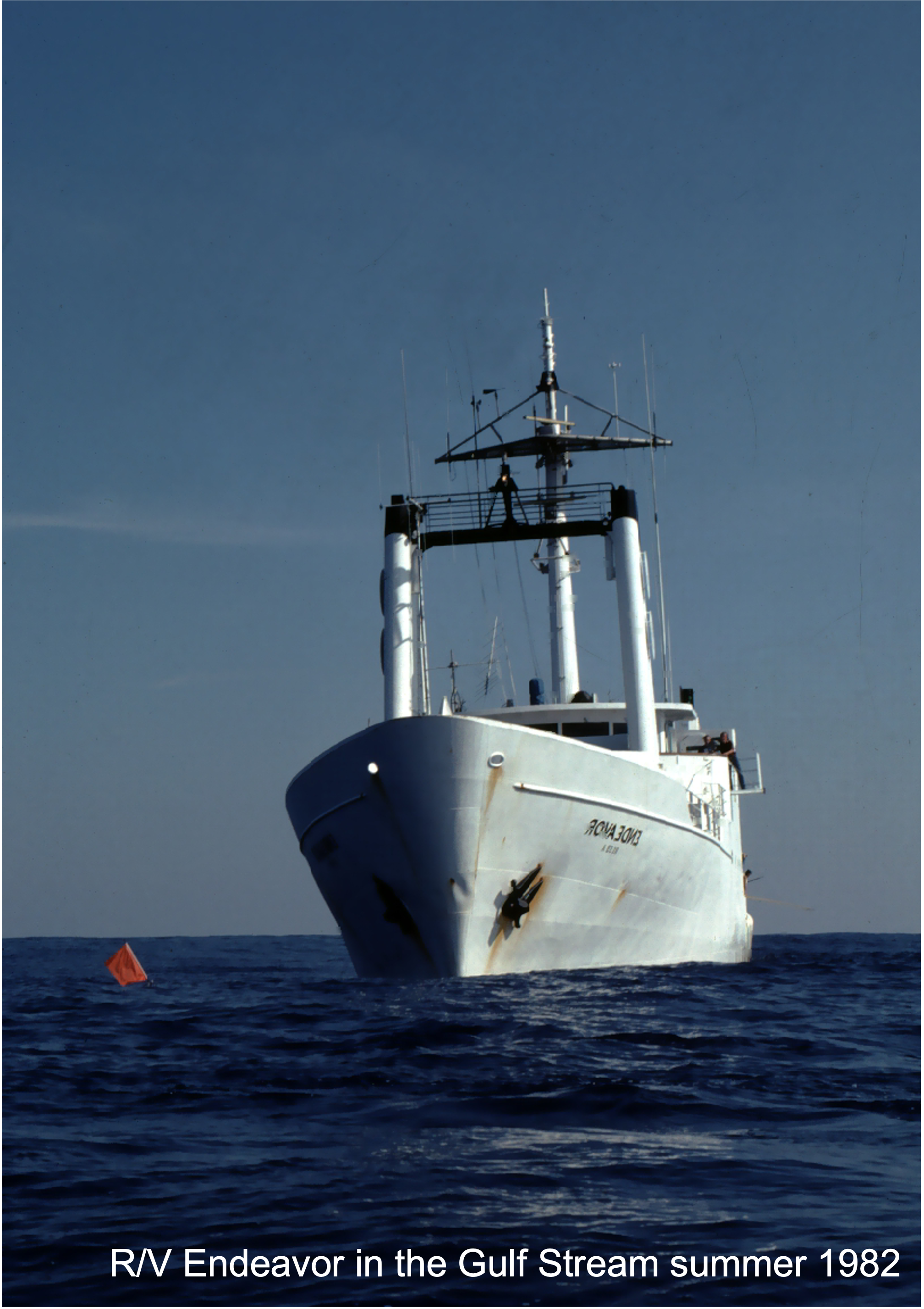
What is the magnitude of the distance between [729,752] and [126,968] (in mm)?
15021

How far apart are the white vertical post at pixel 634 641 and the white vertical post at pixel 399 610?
3.63m

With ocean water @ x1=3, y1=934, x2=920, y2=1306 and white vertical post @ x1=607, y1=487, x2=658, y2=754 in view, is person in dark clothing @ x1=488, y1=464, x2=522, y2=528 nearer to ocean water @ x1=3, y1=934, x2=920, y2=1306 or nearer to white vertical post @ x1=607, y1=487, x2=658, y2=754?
white vertical post @ x1=607, y1=487, x2=658, y2=754

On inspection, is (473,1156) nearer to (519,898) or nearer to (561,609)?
(519,898)

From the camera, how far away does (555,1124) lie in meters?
7.79

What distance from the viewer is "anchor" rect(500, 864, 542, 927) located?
16672 millimetres

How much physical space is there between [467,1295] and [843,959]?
3000 cm

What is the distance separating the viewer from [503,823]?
650 inches

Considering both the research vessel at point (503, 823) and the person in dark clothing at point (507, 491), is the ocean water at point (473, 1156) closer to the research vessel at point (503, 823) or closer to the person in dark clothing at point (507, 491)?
the research vessel at point (503, 823)

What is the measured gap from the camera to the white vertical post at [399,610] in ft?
65.9

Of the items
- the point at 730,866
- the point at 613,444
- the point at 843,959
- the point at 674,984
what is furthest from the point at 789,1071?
the point at 843,959

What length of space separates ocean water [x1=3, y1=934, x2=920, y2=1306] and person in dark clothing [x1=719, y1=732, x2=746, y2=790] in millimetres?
13814

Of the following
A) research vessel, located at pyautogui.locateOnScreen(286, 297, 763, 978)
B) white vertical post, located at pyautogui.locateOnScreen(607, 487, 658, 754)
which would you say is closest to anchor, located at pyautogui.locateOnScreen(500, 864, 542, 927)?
research vessel, located at pyautogui.locateOnScreen(286, 297, 763, 978)

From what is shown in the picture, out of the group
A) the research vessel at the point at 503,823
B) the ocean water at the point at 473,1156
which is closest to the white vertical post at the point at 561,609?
the research vessel at the point at 503,823

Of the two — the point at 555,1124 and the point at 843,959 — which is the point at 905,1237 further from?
the point at 843,959
